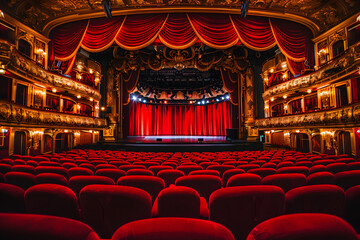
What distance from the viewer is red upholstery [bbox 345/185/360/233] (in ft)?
4.42

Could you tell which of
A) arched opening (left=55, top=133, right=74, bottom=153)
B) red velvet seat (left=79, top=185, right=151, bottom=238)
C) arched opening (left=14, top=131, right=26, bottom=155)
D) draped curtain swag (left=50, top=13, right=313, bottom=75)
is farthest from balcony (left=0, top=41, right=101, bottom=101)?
red velvet seat (left=79, top=185, right=151, bottom=238)

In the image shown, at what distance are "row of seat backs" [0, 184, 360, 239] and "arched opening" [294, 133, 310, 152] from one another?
41.6 feet

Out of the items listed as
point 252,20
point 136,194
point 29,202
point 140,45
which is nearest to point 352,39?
point 252,20

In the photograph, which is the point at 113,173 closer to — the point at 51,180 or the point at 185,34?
the point at 51,180

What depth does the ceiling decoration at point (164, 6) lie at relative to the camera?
750 cm

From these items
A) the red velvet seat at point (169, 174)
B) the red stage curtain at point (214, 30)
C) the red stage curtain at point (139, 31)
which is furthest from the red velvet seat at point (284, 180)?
the red stage curtain at point (139, 31)

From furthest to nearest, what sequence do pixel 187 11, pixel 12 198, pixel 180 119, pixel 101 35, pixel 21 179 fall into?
pixel 180 119
pixel 187 11
pixel 101 35
pixel 21 179
pixel 12 198

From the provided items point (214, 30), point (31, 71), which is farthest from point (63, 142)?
point (214, 30)

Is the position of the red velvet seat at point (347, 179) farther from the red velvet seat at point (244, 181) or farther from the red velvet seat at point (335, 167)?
the red velvet seat at point (244, 181)

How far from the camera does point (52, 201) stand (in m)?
1.30

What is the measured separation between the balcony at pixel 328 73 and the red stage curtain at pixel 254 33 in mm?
3180

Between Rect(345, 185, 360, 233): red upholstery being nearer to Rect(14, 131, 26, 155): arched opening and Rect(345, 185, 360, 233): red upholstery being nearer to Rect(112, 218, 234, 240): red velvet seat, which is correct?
Rect(112, 218, 234, 240): red velvet seat

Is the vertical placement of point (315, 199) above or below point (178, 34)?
below

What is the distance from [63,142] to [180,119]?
14.4 meters
